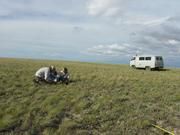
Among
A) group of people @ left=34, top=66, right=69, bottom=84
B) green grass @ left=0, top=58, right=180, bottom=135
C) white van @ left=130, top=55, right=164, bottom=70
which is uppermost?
white van @ left=130, top=55, right=164, bottom=70

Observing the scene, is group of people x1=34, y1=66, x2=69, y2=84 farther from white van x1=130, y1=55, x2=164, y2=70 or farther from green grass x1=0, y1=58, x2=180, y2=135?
white van x1=130, y1=55, x2=164, y2=70

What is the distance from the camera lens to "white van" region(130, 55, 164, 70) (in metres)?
47.4

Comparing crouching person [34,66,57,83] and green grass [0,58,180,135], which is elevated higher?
crouching person [34,66,57,83]

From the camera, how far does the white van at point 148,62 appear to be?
47406 mm

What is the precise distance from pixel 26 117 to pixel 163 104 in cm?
765

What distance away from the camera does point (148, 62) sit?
4866 cm

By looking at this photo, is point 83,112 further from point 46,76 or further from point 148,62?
point 148,62

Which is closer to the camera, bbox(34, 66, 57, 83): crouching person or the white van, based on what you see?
bbox(34, 66, 57, 83): crouching person

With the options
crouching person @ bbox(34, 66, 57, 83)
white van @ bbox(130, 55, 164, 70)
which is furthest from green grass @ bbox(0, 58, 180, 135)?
white van @ bbox(130, 55, 164, 70)

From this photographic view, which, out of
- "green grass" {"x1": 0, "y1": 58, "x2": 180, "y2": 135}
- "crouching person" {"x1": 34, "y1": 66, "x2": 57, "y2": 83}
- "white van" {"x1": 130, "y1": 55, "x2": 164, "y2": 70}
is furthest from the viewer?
"white van" {"x1": 130, "y1": 55, "x2": 164, "y2": 70}

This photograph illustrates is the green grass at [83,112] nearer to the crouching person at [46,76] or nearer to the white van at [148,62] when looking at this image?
the crouching person at [46,76]

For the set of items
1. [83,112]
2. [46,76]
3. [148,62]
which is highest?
[148,62]

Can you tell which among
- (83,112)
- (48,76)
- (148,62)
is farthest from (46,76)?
(148,62)

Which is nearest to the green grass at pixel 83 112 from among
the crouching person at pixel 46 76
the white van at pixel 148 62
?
the crouching person at pixel 46 76
